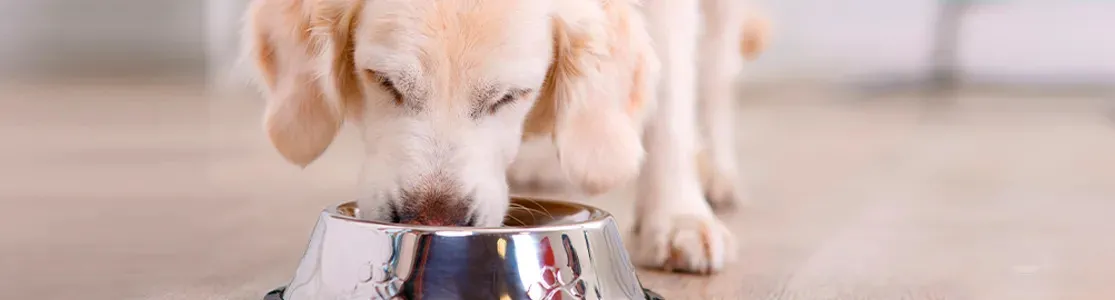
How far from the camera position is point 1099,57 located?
5.67 metres

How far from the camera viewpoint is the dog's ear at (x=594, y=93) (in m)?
1.23

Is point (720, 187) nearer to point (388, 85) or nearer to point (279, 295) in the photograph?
point (388, 85)

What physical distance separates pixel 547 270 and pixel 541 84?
1.12 feet

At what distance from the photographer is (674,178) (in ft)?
4.58

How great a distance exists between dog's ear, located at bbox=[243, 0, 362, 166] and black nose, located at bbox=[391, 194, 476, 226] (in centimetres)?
23

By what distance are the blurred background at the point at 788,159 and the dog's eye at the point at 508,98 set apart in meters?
0.26

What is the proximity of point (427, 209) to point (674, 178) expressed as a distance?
0.44 meters

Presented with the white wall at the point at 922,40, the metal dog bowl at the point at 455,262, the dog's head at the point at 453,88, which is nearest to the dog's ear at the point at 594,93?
the dog's head at the point at 453,88

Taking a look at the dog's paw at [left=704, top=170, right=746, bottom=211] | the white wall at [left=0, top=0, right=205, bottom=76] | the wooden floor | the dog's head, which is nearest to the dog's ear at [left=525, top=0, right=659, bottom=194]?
the dog's head

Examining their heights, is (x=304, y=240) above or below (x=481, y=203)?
below

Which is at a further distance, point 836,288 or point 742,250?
point 742,250

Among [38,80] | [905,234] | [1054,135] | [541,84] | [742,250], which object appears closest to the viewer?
[541,84]

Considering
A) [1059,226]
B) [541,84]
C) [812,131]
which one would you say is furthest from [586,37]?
[812,131]

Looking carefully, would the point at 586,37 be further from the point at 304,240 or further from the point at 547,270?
the point at 304,240
